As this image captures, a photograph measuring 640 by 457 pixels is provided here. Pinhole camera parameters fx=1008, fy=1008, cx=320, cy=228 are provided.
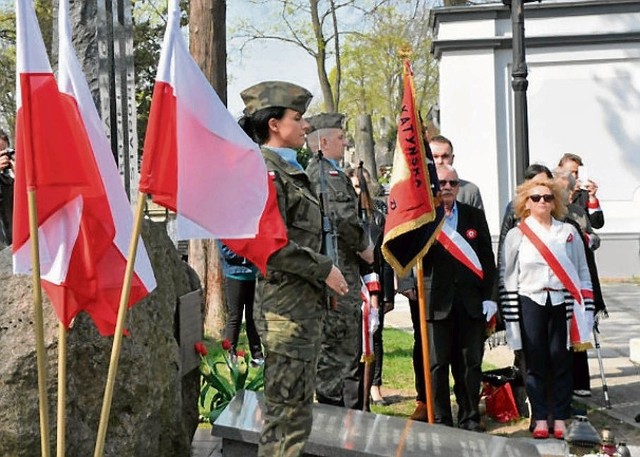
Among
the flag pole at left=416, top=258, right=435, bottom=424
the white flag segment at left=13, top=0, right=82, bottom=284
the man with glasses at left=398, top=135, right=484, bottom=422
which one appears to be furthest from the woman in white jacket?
the white flag segment at left=13, top=0, right=82, bottom=284

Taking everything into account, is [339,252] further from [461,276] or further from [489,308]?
[489,308]

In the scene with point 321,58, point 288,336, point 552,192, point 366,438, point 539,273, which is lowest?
point 366,438

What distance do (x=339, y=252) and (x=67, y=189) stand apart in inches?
115

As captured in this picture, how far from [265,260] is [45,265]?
97 cm

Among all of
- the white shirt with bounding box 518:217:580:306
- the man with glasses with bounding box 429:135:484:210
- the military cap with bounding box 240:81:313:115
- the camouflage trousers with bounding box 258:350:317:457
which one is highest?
the military cap with bounding box 240:81:313:115

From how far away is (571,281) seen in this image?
6.98 metres

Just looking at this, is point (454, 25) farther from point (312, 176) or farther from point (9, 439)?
point (9, 439)

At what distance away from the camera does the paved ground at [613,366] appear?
6.49 m

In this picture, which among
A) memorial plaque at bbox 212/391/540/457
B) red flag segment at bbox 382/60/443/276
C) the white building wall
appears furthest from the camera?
the white building wall

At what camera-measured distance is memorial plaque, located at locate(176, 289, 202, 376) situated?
241 inches

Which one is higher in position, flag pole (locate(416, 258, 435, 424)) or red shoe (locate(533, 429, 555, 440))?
flag pole (locate(416, 258, 435, 424))

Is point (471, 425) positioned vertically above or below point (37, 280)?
below

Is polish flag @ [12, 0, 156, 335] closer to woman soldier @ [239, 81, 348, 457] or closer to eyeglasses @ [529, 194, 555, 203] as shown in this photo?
woman soldier @ [239, 81, 348, 457]

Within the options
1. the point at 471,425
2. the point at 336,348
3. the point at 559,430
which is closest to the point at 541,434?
the point at 559,430
